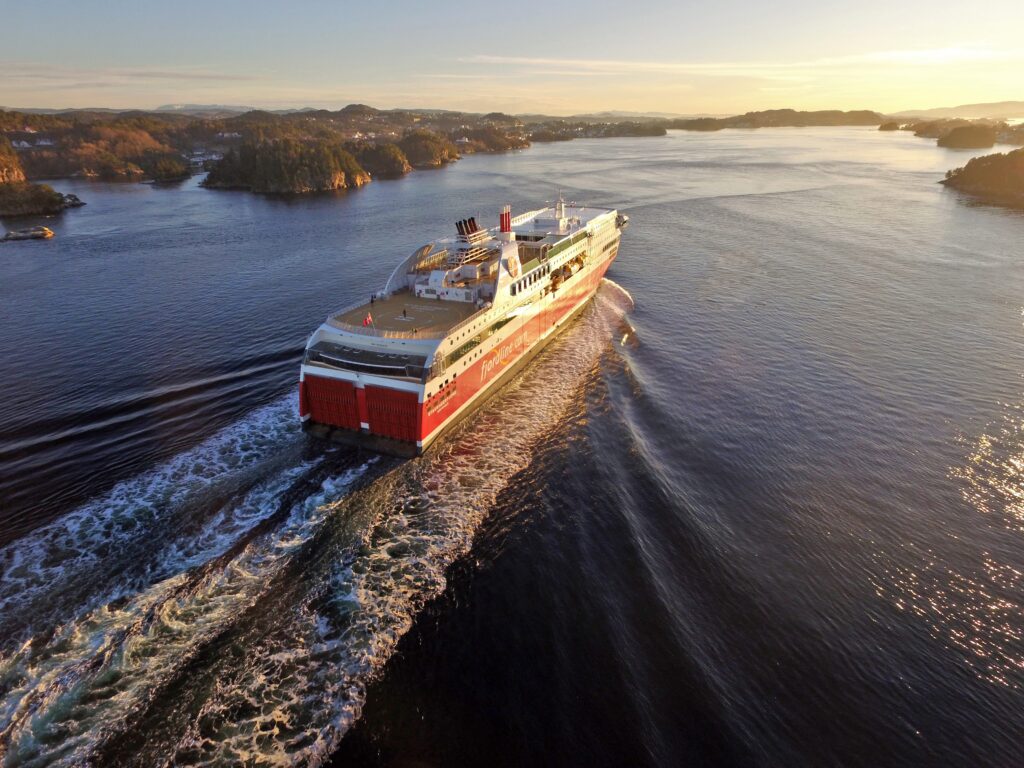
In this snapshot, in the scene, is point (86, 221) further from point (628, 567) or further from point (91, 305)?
point (628, 567)

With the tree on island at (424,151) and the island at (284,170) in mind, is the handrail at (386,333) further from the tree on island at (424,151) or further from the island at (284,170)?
the tree on island at (424,151)

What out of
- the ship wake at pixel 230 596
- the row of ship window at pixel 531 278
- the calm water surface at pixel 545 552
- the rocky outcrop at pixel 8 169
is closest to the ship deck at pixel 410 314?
the row of ship window at pixel 531 278

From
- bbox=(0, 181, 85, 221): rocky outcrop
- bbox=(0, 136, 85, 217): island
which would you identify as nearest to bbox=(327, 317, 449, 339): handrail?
bbox=(0, 181, 85, 221): rocky outcrop

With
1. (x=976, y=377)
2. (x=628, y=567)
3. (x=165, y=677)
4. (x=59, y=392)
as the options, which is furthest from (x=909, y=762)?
(x=59, y=392)

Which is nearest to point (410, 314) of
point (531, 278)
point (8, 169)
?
point (531, 278)

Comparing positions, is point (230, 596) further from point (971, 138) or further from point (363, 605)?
point (971, 138)
